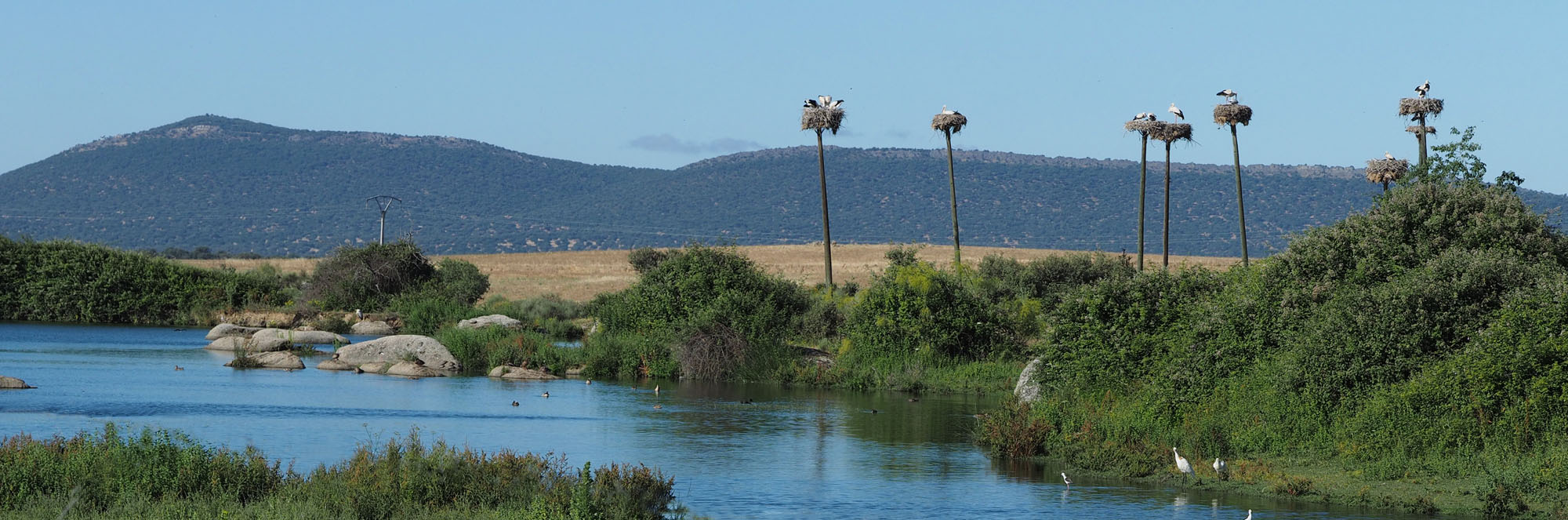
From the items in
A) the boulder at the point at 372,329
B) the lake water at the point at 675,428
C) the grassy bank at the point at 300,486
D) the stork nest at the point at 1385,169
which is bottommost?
the lake water at the point at 675,428

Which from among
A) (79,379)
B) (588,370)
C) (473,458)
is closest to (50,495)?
(473,458)

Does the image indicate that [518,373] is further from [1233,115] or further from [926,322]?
[1233,115]

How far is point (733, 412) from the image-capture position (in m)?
36.9

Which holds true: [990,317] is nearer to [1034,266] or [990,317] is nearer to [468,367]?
[468,367]

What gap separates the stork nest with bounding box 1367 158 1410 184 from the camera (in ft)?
174

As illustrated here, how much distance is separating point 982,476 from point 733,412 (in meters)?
11.3

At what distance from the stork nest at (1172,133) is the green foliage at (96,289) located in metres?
41.8

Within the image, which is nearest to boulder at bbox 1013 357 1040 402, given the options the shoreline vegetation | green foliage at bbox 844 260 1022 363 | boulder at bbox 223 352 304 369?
the shoreline vegetation

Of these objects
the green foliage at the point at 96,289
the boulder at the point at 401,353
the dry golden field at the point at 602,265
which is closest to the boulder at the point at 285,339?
the boulder at the point at 401,353

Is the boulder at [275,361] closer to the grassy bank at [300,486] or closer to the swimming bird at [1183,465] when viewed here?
the grassy bank at [300,486]

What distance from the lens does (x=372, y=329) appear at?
2694 inches

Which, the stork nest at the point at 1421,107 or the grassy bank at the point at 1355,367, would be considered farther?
the stork nest at the point at 1421,107

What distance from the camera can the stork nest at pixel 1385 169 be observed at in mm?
53156

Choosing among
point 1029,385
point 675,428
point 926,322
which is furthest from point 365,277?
point 1029,385
